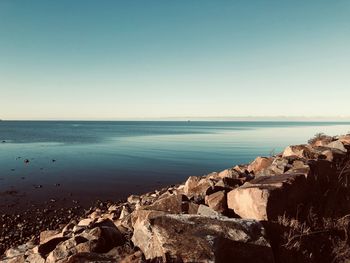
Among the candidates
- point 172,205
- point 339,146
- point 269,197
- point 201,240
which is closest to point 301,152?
point 339,146

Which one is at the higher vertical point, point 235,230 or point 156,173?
point 235,230

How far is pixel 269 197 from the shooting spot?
7.73 metres

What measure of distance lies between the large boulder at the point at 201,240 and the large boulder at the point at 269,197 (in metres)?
0.73

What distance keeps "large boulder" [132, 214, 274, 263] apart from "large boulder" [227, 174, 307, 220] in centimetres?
73

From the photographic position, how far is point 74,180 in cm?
2988

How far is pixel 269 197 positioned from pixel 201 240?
2619mm

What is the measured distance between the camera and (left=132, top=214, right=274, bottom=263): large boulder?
580 centimetres

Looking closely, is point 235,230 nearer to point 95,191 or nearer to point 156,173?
point 95,191

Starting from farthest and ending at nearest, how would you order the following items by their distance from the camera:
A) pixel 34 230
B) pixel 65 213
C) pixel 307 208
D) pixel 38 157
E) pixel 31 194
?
pixel 38 157
pixel 31 194
pixel 65 213
pixel 34 230
pixel 307 208

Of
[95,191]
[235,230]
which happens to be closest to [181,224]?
[235,230]

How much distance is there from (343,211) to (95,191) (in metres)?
20.6

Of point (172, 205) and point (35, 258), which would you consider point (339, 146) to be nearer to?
point (172, 205)

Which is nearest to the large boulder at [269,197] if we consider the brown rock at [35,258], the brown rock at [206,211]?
the brown rock at [206,211]

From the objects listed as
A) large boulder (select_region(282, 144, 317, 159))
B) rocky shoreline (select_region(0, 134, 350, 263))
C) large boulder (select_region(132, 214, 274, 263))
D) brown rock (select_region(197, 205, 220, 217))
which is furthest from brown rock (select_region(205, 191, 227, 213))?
large boulder (select_region(282, 144, 317, 159))
